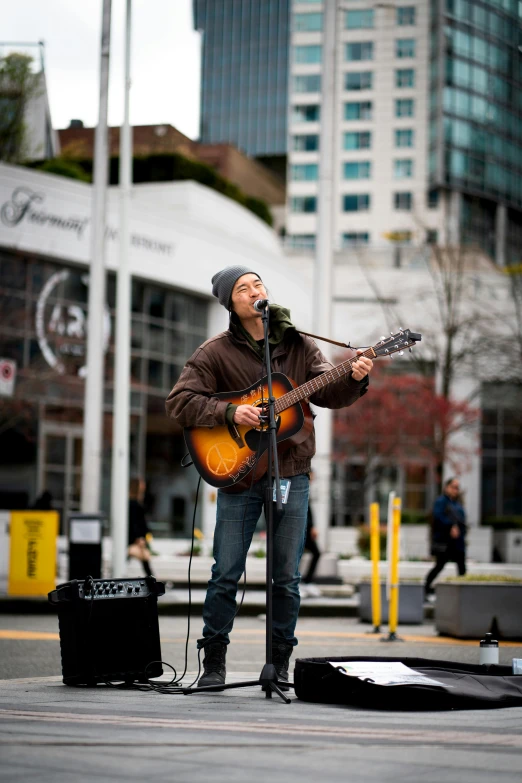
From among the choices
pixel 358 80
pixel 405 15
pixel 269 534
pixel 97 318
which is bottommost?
pixel 269 534

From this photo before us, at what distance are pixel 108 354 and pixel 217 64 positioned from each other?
115 meters

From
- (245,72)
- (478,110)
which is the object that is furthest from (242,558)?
(245,72)

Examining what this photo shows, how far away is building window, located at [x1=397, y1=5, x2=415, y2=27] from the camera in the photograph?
80.6 m

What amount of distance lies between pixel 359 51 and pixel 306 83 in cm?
411

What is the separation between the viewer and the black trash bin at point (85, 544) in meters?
16.1

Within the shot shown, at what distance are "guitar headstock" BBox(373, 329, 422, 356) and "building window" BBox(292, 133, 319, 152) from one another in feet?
259

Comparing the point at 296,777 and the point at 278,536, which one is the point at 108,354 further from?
the point at 296,777

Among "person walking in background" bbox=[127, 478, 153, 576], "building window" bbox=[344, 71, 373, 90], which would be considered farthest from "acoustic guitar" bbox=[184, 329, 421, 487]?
"building window" bbox=[344, 71, 373, 90]

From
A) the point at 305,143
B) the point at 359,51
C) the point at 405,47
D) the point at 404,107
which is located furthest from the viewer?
the point at 305,143

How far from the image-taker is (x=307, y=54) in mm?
83812

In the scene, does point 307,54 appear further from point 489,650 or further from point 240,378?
point 240,378

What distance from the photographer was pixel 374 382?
39.5m

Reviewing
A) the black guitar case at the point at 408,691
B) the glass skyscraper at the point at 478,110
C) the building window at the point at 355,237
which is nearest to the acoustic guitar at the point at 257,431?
the black guitar case at the point at 408,691

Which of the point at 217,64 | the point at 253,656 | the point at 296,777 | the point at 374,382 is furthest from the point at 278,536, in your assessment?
the point at 217,64
